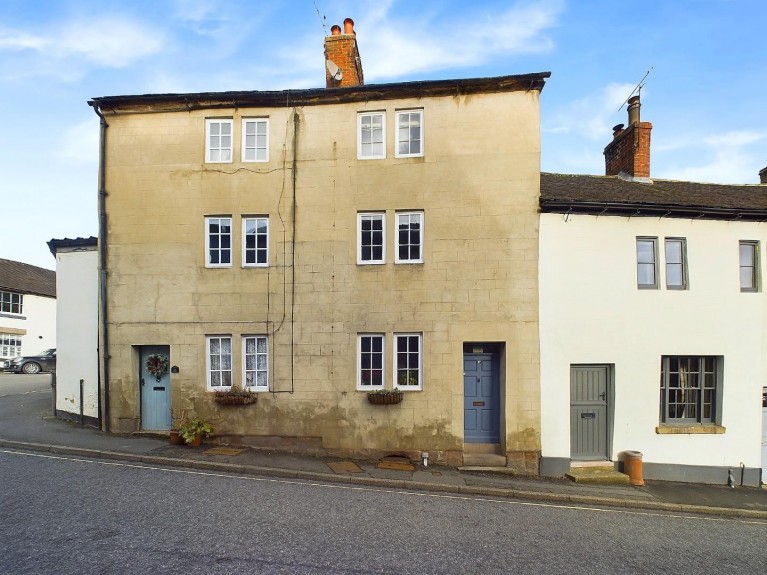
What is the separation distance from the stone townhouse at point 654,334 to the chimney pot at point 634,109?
11.3 ft

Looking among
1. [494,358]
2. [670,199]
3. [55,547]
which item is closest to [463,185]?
[494,358]

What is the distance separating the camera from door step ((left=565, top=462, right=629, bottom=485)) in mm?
9656

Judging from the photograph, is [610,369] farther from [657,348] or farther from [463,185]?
[463,185]

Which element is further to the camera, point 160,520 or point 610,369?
point 610,369

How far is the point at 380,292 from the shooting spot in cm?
1032

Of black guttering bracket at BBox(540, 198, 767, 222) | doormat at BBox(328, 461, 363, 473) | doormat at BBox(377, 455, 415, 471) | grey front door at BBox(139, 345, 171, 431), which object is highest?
black guttering bracket at BBox(540, 198, 767, 222)

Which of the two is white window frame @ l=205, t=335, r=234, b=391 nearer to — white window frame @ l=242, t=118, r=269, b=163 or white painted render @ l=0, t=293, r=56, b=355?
white window frame @ l=242, t=118, r=269, b=163

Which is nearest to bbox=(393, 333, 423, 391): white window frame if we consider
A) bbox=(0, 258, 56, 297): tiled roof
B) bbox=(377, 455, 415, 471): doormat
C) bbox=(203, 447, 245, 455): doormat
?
bbox=(377, 455, 415, 471): doormat

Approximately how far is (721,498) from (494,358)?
5699 mm

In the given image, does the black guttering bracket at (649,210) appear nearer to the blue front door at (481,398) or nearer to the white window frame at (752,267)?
the white window frame at (752,267)

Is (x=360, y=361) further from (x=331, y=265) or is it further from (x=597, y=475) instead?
(x=597, y=475)

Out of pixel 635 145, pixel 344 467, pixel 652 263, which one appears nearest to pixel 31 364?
pixel 344 467

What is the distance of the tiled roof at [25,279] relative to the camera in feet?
88.3

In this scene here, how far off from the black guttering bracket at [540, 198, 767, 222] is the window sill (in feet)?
17.1
